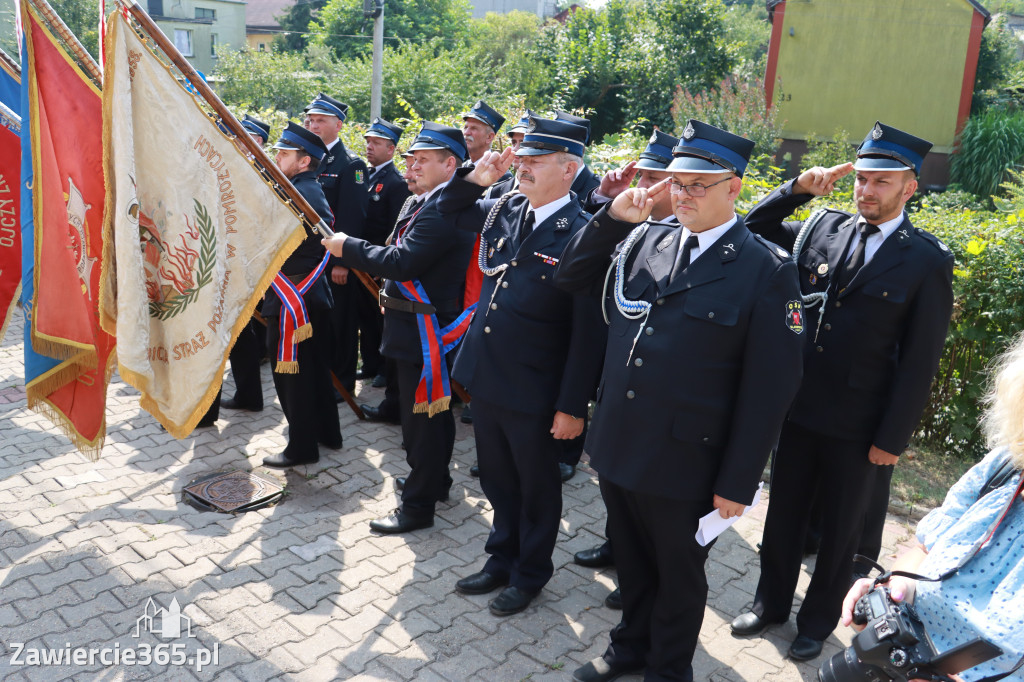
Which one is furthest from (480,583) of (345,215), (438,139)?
(345,215)

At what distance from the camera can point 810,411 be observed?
11.7 ft

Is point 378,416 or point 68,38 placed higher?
point 68,38

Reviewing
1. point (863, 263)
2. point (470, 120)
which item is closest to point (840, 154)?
point (470, 120)

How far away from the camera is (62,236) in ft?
12.9

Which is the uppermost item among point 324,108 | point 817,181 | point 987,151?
point 987,151

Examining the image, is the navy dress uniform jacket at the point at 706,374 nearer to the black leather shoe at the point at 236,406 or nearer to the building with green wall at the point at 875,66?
the black leather shoe at the point at 236,406

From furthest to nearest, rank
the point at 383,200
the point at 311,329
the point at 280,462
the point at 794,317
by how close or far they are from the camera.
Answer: the point at 383,200
the point at 280,462
the point at 311,329
the point at 794,317

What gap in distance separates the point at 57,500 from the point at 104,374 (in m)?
1.09

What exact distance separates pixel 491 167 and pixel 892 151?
1765mm

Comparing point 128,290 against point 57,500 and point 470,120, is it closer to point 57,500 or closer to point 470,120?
point 57,500

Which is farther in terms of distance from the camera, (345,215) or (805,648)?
(345,215)

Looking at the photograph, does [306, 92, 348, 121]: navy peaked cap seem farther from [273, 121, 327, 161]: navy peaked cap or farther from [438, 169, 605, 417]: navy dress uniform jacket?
[438, 169, 605, 417]: navy dress uniform jacket

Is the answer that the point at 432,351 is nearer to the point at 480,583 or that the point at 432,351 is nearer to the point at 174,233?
the point at 480,583

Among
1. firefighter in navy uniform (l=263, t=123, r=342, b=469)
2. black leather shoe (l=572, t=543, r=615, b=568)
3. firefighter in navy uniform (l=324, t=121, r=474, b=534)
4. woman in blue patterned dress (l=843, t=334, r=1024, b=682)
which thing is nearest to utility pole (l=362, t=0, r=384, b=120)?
firefighter in navy uniform (l=263, t=123, r=342, b=469)
